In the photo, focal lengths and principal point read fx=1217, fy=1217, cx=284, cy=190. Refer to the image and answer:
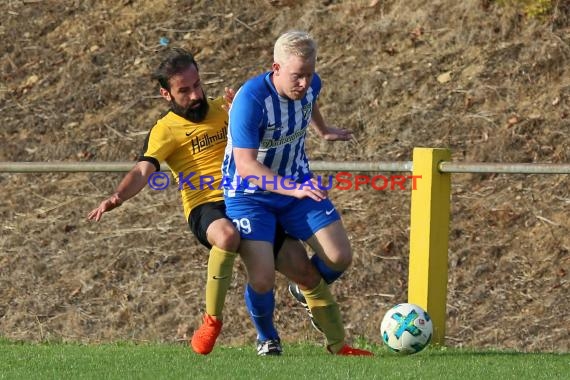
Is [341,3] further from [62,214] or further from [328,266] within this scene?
[328,266]

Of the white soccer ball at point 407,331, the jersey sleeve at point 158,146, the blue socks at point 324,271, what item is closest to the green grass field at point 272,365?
the white soccer ball at point 407,331

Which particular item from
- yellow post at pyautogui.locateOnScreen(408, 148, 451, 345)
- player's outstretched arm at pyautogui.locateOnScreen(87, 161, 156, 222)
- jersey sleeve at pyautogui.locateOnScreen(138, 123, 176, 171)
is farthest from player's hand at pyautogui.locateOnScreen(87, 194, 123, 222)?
yellow post at pyautogui.locateOnScreen(408, 148, 451, 345)

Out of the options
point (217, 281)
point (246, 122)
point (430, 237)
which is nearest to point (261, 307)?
point (217, 281)

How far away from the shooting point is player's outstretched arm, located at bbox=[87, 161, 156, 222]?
657cm

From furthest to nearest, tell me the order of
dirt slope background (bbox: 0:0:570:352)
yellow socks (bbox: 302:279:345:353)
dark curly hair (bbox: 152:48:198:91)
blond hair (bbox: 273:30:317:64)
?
dirt slope background (bbox: 0:0:570:352) < dark curly hair (bbox: 152:48:198:91) < yellow socks (bbox: 302:279:345:353) < blond hair (bbox: 273:30:317:64)

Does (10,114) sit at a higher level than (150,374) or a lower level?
higher

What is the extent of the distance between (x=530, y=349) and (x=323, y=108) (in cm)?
364

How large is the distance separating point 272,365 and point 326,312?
668 millimetres

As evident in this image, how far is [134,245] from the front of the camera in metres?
10.1

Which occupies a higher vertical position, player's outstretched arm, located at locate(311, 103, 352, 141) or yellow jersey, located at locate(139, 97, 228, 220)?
player's outstretched arm, located at locate(311, 103, 352, 141)

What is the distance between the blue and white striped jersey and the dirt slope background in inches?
94.2

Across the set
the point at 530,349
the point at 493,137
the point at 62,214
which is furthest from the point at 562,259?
the point at 62,214

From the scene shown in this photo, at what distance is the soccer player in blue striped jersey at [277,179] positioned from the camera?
6.36 meters

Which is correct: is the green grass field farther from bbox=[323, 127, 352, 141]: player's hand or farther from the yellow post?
bbox=[323, 127, 352, 141]: player's hand
